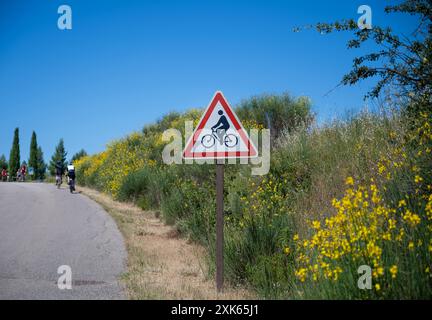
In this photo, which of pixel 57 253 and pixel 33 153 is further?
pixel 33 153

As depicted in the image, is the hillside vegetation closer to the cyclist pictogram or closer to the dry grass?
the dry grass

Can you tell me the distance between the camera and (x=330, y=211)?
22.0ft

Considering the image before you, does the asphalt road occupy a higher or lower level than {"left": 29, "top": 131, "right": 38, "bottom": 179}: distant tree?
lower

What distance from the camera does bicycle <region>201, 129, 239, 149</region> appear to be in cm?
599

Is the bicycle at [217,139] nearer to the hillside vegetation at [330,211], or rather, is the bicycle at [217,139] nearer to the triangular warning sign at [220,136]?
the triangular warning sign at [220,136]

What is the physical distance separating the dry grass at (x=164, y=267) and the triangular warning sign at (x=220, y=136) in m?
1.96

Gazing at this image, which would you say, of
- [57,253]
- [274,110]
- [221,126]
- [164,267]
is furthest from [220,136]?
[274,110]

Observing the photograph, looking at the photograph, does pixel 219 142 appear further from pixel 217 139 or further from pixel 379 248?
pixel 379 248

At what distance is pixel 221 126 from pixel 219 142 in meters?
0.24

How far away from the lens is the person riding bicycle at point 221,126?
19.8ft

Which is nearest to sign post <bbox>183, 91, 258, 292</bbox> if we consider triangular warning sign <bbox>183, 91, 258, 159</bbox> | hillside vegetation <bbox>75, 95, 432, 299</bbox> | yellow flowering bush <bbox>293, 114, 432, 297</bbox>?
triangular warning sign <bbox>183, 91, 258, 159</bbox>

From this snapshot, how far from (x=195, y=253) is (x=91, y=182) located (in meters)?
23.9
